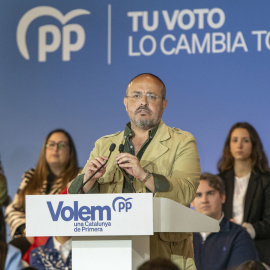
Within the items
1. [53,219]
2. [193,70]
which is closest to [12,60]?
[193,70]

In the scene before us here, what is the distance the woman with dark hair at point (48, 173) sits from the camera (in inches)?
242

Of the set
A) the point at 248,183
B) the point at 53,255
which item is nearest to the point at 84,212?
the point at 53,255

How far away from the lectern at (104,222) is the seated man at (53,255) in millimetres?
2448

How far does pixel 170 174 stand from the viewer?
3340 mm

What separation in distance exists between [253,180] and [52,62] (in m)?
2.39

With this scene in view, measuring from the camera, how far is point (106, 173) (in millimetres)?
3371

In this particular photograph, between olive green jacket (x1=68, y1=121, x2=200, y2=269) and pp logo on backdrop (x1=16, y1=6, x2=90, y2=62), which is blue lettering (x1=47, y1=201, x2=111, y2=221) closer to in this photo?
olive green jacket (x1=68, y1=121, x2=200, y2=269)

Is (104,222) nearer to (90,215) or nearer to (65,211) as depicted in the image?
(90,215)

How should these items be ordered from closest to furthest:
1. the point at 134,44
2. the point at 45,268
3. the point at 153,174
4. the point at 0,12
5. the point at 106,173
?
the point at 153,174 → the point at 106,173 → the point at 45,268 → the point at 134,44 → the point at 0,12

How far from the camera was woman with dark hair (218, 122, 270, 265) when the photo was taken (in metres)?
5.64

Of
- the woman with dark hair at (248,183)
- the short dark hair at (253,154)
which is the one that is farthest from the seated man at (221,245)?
the short dark hair at (253,154)

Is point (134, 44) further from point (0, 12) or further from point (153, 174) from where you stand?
point (153, 174)

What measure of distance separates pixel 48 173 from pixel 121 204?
3.67 m

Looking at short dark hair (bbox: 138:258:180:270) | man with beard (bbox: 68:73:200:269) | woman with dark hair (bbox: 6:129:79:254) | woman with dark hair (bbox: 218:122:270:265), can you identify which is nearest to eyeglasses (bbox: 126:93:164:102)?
man with beard (bbox: 68:73:200:269)
